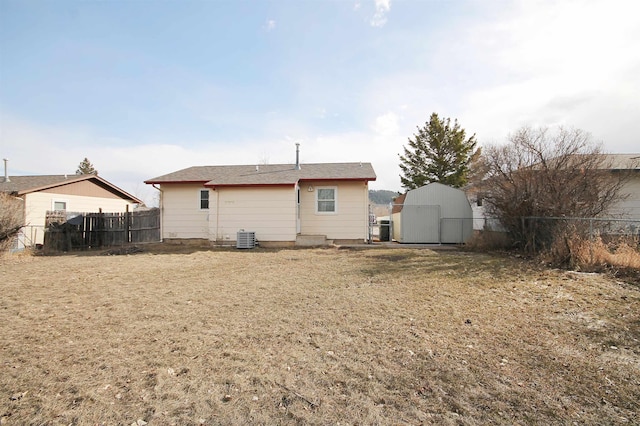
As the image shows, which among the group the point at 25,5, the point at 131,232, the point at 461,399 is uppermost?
the point at 25,5

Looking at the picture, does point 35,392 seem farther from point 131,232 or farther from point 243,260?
point 131,232

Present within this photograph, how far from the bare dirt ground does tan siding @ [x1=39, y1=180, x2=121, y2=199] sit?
458 inches

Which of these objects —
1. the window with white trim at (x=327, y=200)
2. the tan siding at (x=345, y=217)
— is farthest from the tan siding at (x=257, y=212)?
the window with white trim at (x=327, y=200)

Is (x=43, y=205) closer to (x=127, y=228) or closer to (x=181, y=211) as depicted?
(x=127, y=228)

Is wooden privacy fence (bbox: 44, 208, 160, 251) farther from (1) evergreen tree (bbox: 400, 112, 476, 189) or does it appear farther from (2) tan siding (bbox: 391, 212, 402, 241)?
(1) evergreen tree (bbox: 400, 112, 476, 189)

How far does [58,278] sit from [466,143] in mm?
30396

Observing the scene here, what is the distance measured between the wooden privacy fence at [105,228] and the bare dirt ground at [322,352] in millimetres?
9057

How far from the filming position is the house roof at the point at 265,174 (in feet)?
44.1

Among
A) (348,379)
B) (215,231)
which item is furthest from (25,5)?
(348,379)

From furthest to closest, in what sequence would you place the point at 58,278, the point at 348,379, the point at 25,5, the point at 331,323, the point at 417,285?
the point at 25,5 → the point at 58,278 → the point at 417,285 → the point at 331,323 → the point at 348,379

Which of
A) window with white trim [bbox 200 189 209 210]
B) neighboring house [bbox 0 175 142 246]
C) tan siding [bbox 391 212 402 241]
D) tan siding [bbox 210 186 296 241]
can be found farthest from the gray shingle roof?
tan siding [bbox 391 212 402 241]

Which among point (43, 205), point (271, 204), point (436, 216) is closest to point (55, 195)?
point (43, 205)

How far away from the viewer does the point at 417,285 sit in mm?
6461

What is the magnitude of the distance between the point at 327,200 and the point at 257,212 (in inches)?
129
